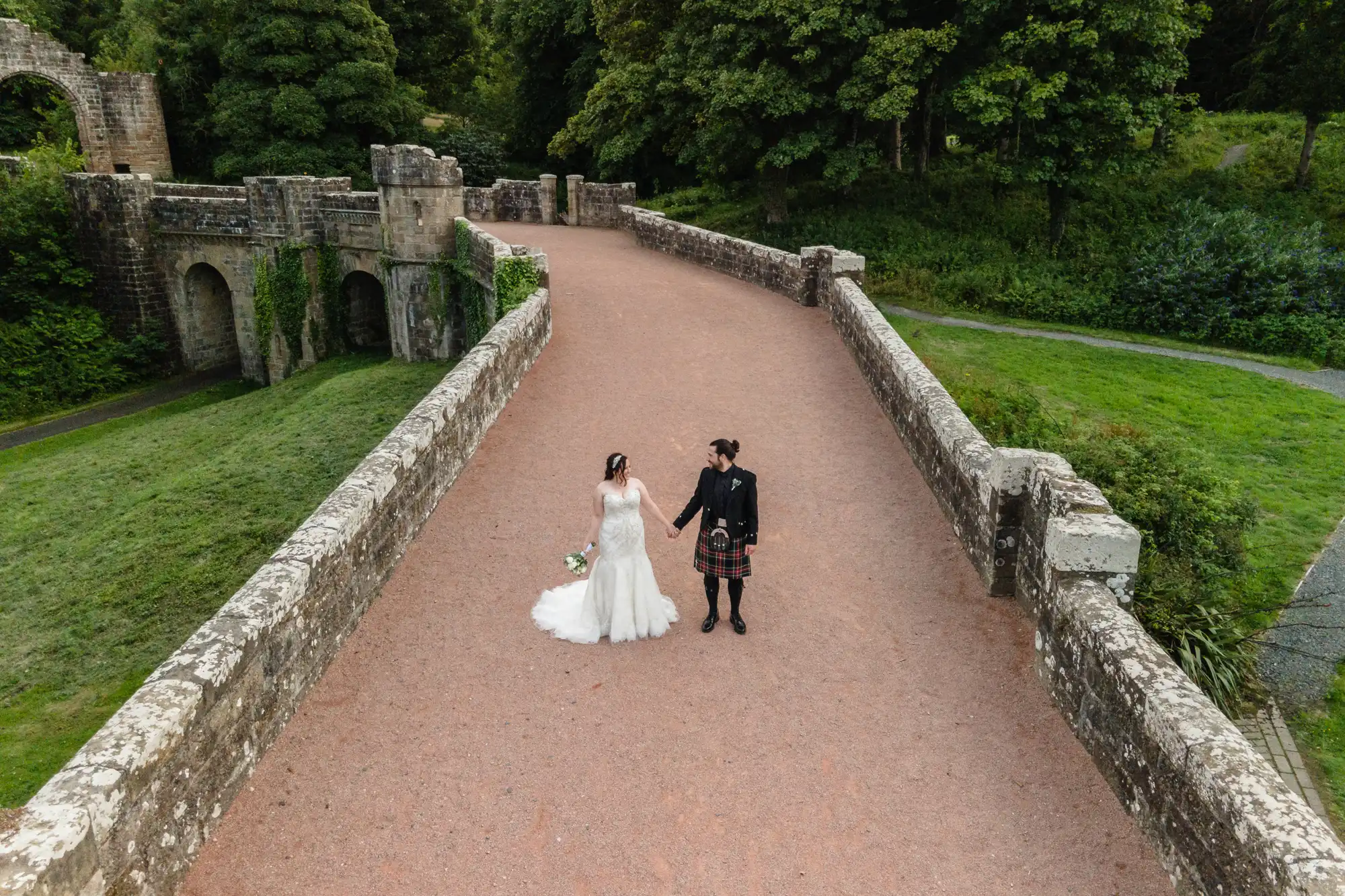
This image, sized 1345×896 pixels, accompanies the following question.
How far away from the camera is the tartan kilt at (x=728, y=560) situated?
702 centimetres

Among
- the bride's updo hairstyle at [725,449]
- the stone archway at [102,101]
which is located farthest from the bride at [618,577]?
the stone archway at [102,101]

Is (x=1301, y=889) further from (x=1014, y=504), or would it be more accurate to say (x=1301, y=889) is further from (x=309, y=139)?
(x=309, y=139)

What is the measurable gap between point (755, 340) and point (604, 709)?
382 inches

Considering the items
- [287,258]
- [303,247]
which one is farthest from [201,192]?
[303,247]

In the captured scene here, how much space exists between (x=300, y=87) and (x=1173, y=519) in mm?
30345

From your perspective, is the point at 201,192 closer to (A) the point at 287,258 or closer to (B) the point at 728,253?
(A) the point at 287,258

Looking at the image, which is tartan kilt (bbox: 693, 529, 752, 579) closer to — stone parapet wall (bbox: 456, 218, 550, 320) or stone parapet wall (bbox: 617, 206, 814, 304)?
stone parapet wall (bbox: 456, 218, 550, 320)

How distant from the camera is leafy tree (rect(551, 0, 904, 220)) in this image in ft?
70.6

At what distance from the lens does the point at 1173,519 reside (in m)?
11.2

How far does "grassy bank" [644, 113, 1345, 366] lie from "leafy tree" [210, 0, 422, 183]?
11.3 metres

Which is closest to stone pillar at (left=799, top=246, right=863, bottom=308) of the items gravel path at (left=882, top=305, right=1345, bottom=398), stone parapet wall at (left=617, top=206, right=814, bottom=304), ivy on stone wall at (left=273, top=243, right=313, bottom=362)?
stone parapet wall at (left=617, top=206, right=814, bottom=304)

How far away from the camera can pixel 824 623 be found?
7.33 meters

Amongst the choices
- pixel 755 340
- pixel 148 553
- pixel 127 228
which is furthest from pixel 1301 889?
pixel 127 228

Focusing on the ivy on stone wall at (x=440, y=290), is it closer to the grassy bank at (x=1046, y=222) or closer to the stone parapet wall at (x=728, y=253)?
the stone parapet wall at (x=728, y=253)
